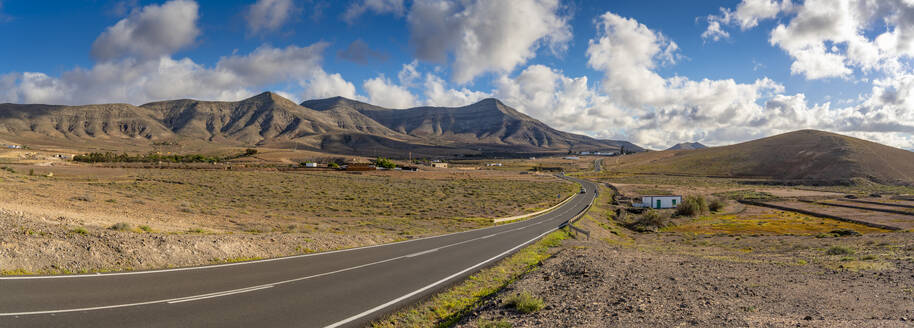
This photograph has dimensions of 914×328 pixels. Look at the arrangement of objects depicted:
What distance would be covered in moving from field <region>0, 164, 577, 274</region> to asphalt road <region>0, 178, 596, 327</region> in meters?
1.39

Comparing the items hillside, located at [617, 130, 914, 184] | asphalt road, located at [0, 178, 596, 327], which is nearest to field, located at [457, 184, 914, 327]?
asphalt road, located at [0, 178, 596, 327]

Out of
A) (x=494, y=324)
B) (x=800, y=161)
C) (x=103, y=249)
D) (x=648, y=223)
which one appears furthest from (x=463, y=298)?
(x=800, y=161)

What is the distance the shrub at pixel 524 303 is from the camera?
8.91 meters

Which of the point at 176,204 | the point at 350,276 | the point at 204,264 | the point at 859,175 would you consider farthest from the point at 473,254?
the point at 859,175

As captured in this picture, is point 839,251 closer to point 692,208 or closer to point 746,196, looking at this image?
point 692,208

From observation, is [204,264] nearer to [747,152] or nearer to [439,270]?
[439,270]

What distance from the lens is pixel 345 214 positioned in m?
36.2

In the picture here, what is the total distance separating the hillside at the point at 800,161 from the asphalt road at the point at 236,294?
5776 inches

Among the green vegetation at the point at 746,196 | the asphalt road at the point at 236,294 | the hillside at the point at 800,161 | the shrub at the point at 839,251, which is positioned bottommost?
the green vegetation at the point at 746,196

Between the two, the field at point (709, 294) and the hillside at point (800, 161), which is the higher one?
the hillside at point (800, 161)

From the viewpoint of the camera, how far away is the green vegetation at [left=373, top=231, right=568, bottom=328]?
9.12m

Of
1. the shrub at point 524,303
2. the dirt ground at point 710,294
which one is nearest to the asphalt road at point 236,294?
the shrub at point 524,303

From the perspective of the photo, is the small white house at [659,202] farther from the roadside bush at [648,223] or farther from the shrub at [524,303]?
the shrub at [524,303]

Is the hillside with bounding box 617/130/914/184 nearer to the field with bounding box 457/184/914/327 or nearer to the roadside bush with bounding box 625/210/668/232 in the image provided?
the roadside bush with bounding box 625/210/668/232
